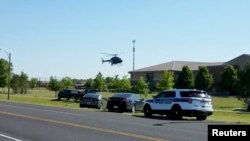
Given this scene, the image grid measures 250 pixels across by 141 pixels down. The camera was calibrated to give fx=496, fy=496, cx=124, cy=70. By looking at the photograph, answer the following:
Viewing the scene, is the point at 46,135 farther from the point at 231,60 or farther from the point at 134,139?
the point at 231,60

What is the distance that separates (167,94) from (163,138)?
1501 centimetres

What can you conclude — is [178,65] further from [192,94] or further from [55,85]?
[192,94]

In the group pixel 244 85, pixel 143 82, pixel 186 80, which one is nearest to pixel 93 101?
pixel 244 85

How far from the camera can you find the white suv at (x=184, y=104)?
30.0 metres

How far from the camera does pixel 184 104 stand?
98.9 ft

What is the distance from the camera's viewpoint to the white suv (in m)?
30.0

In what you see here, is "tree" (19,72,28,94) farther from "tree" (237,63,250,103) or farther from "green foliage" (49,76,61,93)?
"tree" (237,63,250,103)

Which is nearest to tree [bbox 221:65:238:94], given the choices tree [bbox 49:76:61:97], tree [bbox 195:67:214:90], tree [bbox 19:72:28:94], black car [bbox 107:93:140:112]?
tree [bbox 195:67:214:90]

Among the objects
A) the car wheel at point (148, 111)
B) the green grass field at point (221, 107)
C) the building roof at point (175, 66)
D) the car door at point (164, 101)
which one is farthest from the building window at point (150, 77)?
the car door at point (164, 101)

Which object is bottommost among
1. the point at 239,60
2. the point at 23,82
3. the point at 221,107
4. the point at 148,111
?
the point at 221,107

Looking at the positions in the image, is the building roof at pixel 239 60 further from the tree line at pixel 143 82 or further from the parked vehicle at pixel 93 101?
the parked vehicle at pixel 93 101

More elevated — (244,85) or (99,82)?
(99,82)

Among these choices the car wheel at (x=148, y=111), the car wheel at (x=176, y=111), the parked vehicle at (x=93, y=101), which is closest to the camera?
the car wheel at (x=176, y=111)

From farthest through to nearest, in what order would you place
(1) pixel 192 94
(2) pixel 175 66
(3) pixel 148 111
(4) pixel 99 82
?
(2) pixel 175 66 → (4) pixel 99 82 → (3) pixel 148 111 → (1) pixel 192 94
